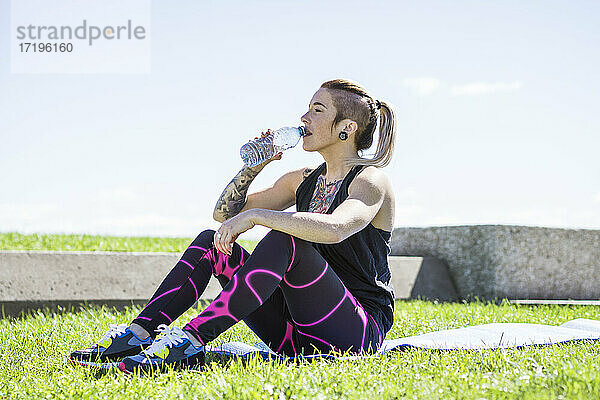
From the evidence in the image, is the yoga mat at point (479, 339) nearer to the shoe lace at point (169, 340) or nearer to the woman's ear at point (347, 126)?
the shoe lace at point (169, 340)

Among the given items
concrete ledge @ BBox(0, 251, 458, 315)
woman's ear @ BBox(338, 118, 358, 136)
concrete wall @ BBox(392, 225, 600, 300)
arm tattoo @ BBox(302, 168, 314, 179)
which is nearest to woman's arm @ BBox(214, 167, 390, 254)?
woman's ear @ BBox(338, 118, 358, 136)

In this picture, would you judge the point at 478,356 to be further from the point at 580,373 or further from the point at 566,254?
the point at 566,254

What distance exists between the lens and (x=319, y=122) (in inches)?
120

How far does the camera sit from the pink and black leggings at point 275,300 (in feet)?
8.27

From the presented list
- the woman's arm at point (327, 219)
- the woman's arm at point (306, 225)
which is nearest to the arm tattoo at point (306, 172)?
the woman's arm at point (327, 219)

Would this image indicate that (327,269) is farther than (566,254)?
No

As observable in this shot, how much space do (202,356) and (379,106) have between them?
4.54ft

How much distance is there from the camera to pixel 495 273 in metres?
6.79

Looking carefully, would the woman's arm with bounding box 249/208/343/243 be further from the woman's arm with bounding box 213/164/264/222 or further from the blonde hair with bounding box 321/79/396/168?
the woman's arm with bounding box 213/164/264/222

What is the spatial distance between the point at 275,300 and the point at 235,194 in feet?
2.13

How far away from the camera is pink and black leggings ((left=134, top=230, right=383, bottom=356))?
2521 mm

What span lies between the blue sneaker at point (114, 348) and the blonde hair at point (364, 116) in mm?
1169

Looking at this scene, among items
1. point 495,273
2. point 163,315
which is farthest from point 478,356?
point 495,273

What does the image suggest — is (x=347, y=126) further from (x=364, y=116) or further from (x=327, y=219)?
(x=327, y=219)
